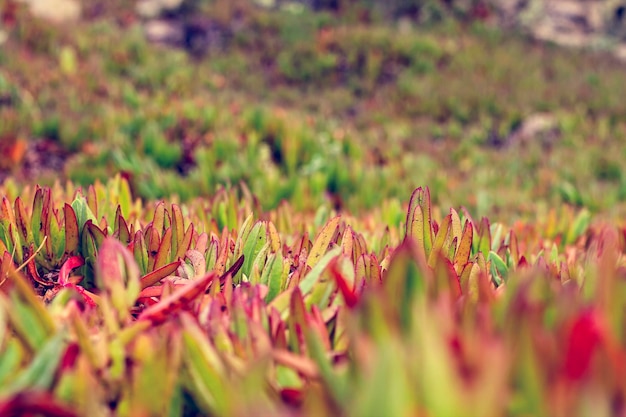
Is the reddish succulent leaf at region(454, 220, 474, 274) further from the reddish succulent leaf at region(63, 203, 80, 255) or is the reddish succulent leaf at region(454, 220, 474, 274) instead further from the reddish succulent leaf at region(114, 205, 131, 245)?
the reddish succulent leaf at region(63, 203, 80, 255)

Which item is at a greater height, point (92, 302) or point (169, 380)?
point (169, 380)

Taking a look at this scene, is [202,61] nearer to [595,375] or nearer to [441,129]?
[441,129]

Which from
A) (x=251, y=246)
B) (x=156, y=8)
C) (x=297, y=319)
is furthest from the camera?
(x=156, y=8)

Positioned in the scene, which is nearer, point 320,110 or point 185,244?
point 185,244

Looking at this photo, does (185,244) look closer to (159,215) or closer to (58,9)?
(159,215)

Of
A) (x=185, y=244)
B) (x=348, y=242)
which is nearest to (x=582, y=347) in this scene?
(x=348, y=242)

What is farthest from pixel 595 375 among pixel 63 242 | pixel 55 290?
pixel 63 242

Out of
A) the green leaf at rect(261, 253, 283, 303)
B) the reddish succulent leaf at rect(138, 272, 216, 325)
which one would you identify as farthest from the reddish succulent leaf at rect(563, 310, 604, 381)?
the green leaf at rect(261, 253, 283, 303)
